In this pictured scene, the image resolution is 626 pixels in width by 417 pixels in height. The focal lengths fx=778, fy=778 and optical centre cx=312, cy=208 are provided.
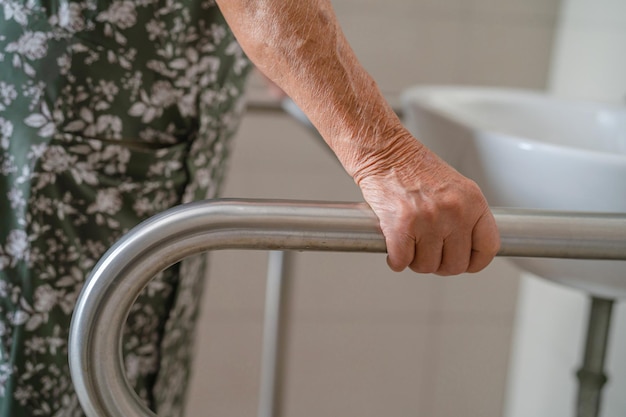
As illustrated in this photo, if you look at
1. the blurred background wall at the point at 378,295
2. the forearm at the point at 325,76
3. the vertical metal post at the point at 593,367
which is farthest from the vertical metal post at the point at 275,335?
the forearm at the point at 325,76

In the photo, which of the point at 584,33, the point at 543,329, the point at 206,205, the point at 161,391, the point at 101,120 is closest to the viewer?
the point at 206,205

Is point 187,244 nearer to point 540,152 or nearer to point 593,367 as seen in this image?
point 540,152

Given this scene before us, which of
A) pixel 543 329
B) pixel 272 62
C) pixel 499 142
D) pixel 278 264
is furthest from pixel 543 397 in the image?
pixel 272 62

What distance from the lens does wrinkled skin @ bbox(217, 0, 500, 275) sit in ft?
1.75

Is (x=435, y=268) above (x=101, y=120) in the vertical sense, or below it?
below

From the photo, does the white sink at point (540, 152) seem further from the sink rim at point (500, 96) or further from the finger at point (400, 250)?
the finger at point (400, 250)

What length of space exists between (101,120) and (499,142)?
15.8 inches

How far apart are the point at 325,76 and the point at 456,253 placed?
16cm

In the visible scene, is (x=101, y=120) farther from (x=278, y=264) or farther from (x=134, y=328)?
(x=278, y=264)

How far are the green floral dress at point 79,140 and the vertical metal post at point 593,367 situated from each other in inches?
22.8

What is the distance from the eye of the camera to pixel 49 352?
771mm

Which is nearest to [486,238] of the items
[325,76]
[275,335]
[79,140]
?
[325,76]

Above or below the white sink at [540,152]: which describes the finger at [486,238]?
below

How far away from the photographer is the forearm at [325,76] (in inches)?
22.5
